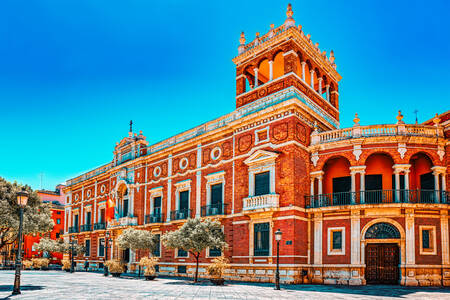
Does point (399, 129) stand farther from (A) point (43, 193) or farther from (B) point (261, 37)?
(A) point (43, 193)

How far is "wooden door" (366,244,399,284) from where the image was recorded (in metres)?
21.8

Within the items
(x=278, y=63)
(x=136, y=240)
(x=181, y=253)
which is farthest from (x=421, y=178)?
(x=136, y=240)

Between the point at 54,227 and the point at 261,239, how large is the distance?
43844mm

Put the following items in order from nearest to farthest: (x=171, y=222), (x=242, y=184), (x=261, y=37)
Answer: (x=242, y=184) < (x=261, y=37) < (x=171, y=222)

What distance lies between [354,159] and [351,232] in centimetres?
420

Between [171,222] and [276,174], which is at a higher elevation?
[276,174]

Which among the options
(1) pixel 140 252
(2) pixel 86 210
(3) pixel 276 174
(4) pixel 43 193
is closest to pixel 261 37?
(3) pixel 276 174

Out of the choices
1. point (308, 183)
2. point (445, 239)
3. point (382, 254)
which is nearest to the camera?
point (445, 239)

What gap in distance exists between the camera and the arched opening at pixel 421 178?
2256 centimetres

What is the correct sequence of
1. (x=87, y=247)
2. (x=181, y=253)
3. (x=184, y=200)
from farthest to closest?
(x=87, y=247), (x=184, y=200), (x=181, y=253)

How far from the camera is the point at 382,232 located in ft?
72.2

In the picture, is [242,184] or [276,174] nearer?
[276,174]

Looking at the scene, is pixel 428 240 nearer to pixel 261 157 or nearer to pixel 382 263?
pixel 382 263

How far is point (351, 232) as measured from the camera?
22.5 metres
